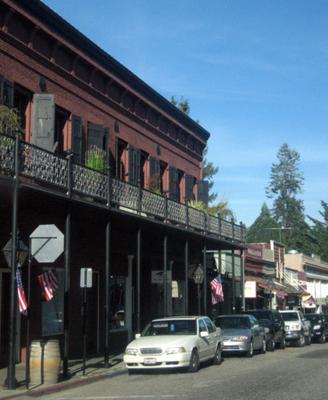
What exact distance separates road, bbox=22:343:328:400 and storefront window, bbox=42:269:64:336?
13.2 feet

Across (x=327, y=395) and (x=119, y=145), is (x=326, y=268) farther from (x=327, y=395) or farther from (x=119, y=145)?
(x=327, y=395)

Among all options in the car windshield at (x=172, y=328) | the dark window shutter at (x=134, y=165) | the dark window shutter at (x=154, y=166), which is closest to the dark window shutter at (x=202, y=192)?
the dark window shutter at (x=154, y=166)

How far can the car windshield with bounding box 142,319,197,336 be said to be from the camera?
1836cm

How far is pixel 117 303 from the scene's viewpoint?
26125 mm

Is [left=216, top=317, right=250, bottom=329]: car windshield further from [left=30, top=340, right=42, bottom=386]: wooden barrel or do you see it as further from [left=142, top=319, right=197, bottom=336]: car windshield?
[left=30, top=340, right=42, bottom=386]: wooden barrel

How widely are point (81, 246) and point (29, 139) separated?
15.0 ft

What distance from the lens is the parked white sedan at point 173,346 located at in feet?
54.8

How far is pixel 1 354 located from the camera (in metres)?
18.8

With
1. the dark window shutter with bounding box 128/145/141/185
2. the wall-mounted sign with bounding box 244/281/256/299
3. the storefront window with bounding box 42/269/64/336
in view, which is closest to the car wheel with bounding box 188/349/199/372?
the storefront window with bounding box 42/269/64/336

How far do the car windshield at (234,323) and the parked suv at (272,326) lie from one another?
278 centimetres

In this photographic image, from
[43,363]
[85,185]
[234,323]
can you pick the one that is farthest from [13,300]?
[234,323]

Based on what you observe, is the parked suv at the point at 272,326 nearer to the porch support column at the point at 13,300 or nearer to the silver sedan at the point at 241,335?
the silver sedan at the point at 241,335

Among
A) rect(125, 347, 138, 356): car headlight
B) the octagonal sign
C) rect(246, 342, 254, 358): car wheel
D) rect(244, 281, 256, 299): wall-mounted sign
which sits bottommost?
rect(246, 342, 254, 358): car wheel

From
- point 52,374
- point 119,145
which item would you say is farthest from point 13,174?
point 119,145
